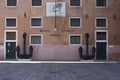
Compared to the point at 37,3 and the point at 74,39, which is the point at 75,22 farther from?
the point at 37,3

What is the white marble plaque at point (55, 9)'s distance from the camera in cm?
4569

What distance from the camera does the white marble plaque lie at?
150 feet

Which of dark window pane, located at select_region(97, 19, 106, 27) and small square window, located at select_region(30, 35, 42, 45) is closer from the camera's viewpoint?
small square window, located at select_region(30, 35, 42, 45)

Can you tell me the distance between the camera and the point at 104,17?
151ft

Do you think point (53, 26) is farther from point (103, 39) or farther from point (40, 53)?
point (103, 39)

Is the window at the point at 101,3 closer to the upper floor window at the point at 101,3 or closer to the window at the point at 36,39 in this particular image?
the upper floor window at the point at 101,3

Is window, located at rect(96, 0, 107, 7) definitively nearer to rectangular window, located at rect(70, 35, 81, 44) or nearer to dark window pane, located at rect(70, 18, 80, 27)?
dark window pane, located at rect(70, 18, 80, 27)

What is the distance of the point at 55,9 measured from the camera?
45688mm

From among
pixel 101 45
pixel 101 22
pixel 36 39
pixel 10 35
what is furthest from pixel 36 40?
pixel 101 22

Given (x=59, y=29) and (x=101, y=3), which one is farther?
(x=101, y=3)

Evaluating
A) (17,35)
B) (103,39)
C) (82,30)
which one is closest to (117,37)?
(103,39)

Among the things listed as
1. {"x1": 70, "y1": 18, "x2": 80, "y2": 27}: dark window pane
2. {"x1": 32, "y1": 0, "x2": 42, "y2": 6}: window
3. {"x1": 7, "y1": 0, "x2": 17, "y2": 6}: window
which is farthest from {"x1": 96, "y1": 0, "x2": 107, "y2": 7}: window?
{"x1": 7, "y1": 0, "x2": 17, "y2": 6}: window

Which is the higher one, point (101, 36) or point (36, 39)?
point (101, 36)

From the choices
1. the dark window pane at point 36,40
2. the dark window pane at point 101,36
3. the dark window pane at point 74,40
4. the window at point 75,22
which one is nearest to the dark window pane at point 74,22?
the window at point 75,22
